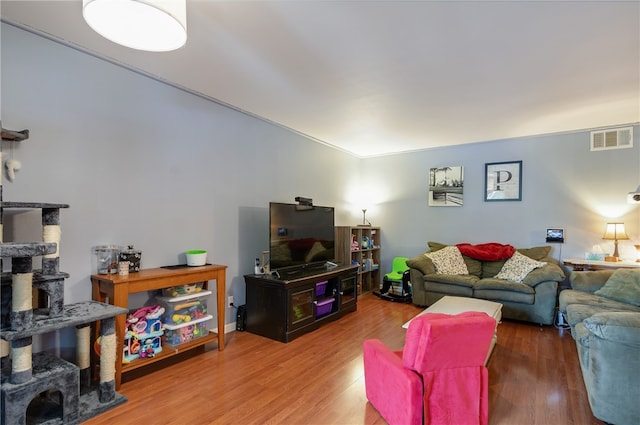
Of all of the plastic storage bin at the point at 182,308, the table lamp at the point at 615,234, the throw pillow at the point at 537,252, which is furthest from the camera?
the throw pillow at the point at 537,252

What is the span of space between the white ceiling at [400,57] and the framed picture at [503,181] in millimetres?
948

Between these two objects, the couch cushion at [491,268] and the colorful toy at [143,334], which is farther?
the couch cushion at [491,268]

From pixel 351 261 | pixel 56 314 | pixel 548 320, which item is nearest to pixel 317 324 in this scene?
pixel 351 261

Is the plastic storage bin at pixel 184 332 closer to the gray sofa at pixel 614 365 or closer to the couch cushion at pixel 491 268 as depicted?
the gray sofa at pixel 614 365

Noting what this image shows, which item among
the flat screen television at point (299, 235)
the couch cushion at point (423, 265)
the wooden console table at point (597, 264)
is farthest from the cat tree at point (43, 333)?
the wooden console table at point (597, 264)

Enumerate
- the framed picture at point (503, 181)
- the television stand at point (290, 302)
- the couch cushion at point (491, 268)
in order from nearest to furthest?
the television stand at point (290, 302) → the couch cushion at point (491, 268) → the framed picture at point (503, 181)

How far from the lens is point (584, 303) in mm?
2838

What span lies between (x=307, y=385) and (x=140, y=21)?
8.37ft

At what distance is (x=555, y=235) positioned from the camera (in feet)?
14.2

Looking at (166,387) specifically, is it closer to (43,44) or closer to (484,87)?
(43,44)

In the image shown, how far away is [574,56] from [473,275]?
299 cm

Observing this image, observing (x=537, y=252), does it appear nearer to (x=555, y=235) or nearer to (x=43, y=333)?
(x=555, y=235)

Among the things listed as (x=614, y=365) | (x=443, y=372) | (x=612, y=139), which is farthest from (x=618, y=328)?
(x=612, y=139)

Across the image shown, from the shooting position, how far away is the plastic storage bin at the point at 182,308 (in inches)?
105
